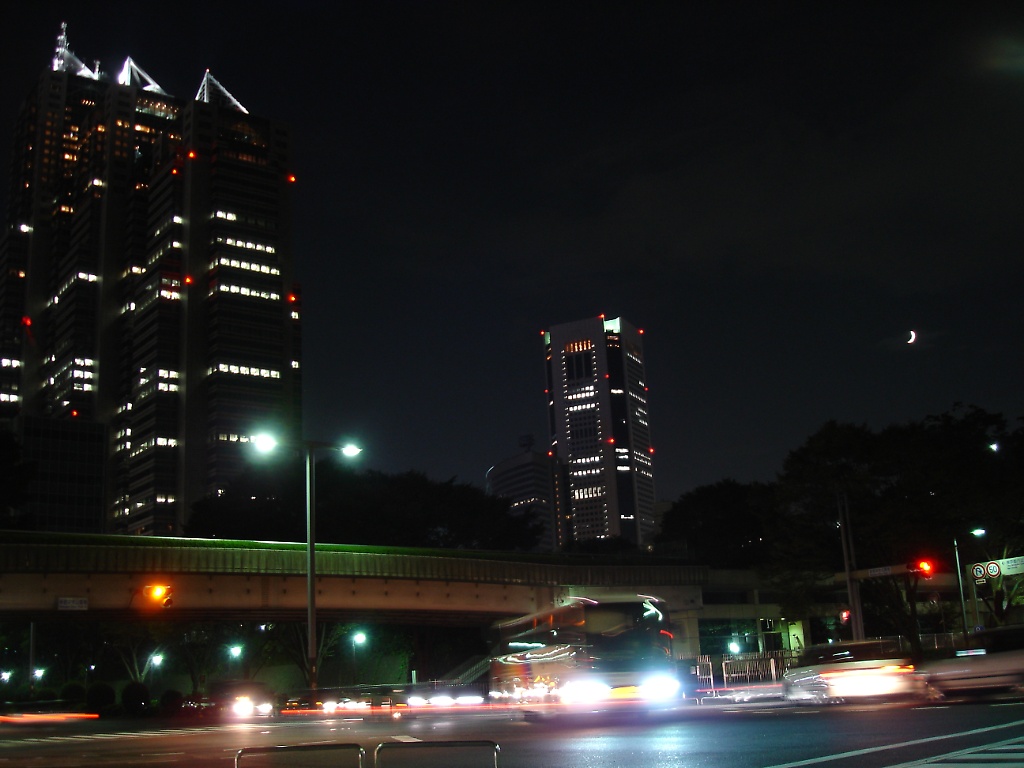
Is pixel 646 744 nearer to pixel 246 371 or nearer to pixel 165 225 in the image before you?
pixel 246 371

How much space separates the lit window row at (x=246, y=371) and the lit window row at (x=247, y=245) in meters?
22.3

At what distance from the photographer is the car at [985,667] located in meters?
19.8

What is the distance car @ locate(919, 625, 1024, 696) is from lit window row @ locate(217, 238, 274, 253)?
168m

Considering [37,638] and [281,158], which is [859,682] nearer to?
[37,638]

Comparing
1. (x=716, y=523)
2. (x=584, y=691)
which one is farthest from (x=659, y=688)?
(x=716, y=523)

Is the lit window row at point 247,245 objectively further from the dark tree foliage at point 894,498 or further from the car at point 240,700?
the car at point 240,700

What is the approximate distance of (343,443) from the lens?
3281cm

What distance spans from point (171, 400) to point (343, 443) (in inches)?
5818

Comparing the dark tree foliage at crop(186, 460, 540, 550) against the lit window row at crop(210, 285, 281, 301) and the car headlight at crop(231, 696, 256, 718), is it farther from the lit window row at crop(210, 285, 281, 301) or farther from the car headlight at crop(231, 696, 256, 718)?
the lit window row at crop(210, 285, 281, 301)

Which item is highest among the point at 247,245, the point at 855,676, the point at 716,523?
the point at 247,245

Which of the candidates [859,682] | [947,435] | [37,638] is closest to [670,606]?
[947,435]

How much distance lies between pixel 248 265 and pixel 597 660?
16421cm

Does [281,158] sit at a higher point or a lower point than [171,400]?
higher

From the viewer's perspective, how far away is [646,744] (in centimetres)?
1405
